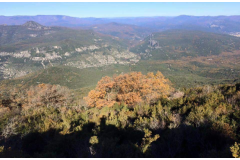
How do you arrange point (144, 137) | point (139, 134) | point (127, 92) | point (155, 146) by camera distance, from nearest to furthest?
1. point (155, 146)
2. point (144, 137)
3. point (139, 134)
4. point (127, 92)

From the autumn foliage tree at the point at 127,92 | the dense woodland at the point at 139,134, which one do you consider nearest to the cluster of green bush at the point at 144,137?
the dense woodland at the point at 139,134

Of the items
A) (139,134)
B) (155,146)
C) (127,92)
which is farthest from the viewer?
(127,92)

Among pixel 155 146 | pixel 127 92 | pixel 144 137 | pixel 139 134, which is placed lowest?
pixel 127 92

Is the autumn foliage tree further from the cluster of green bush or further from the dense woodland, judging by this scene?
the cluster of green bush

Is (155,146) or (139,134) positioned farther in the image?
(139,134)

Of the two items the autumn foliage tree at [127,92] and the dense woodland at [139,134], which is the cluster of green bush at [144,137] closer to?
the dense woodland at [139,134]

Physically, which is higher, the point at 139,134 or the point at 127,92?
the point at 139,134

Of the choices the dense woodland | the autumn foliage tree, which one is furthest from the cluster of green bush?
the autumn foliage tree

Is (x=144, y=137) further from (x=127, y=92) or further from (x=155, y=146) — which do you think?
(x=127, y=92)

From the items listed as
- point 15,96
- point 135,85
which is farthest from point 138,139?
point 15,96

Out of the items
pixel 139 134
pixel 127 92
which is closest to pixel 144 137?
pixel 139 134

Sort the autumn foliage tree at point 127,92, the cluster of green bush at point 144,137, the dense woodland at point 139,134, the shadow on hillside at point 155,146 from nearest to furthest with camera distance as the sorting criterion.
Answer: the shadow on hillside at point 155,146 < the cluster of green bush at point 144,137 < the dense woodland at point 139,134 < the autumn foliage tree at point 127,92
